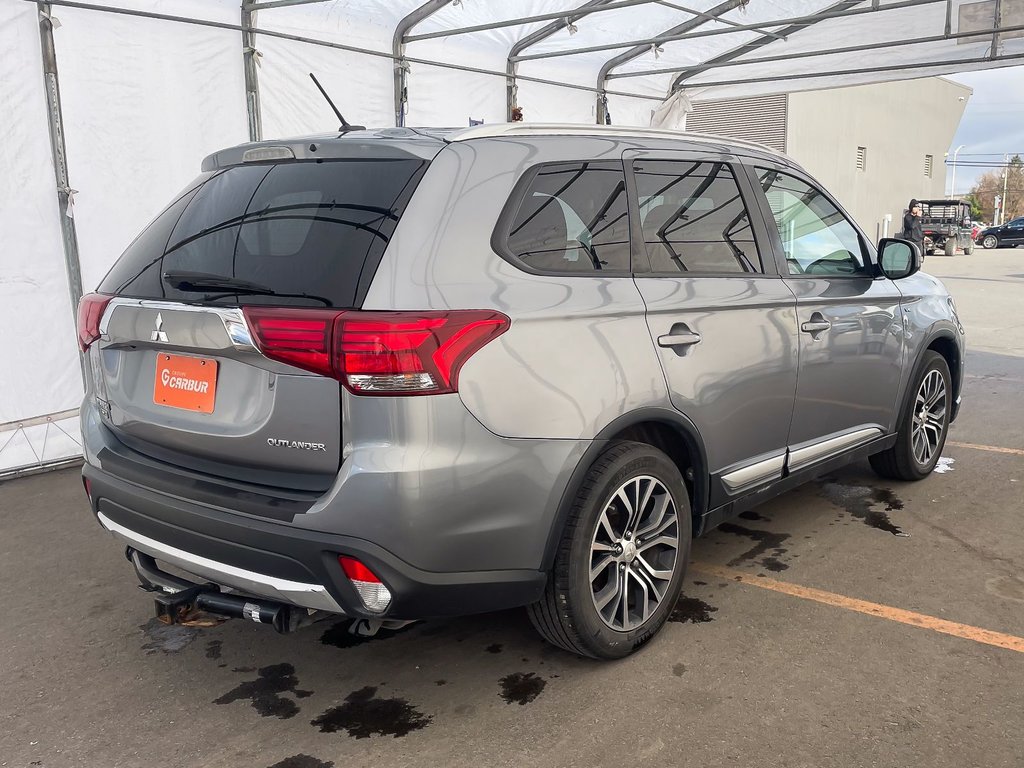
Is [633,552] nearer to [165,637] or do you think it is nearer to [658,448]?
[658,448]

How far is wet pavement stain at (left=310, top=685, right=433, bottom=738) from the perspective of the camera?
9.24ft

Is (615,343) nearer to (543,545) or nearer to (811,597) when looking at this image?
(543,545)

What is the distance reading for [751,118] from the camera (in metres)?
31.4

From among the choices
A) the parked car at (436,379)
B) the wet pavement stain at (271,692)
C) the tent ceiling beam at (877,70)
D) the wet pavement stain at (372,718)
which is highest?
the tent ceiling beam at (877,70)

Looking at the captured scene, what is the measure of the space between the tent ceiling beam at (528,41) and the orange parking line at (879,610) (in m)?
5.92

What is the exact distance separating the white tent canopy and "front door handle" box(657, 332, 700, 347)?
443 cm

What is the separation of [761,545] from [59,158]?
16.0 ft

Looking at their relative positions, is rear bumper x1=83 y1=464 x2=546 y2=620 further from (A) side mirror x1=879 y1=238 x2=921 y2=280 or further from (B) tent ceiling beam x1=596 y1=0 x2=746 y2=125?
(B) tent ceiling beam x1=596 y1=0 x2=746 y2=125

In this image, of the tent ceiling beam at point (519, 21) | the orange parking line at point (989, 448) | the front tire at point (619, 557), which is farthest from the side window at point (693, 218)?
the tent ceiling beam at point (519, 21)

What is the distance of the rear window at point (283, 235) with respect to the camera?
253cm

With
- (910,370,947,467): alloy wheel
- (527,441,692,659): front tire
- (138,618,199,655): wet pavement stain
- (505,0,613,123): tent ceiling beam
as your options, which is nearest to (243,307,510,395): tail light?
(527,441,692,659): front tire

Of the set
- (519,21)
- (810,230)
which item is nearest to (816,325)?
(810,230)

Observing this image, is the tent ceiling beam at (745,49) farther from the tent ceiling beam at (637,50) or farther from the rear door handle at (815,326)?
the rear door handle at (815,326)

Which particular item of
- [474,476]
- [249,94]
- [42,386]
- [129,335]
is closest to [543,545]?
[474,476]
